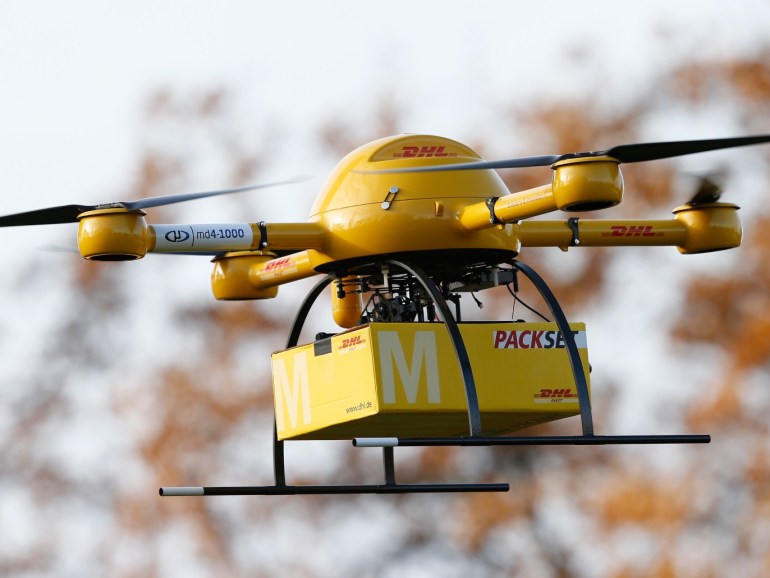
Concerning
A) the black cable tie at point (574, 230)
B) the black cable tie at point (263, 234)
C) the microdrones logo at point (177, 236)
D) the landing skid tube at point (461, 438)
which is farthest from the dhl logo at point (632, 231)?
the microdrones logo at point (177, 236)

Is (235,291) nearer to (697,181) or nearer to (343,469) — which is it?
(697,181)

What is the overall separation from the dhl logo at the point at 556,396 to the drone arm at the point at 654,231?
83 centimetres

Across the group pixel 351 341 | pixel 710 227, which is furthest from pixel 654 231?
pixel 351 341

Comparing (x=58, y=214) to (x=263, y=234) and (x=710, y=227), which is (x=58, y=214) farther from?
(x=710, y=227)

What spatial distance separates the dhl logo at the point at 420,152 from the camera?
9.10m

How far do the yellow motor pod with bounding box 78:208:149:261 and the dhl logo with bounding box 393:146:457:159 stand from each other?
1255mm

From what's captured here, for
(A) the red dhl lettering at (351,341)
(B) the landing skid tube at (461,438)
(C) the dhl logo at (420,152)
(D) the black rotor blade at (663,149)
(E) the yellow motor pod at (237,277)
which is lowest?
(B) the landing skid tube at (461,438)

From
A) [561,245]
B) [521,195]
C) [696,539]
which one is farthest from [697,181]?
[696,539]

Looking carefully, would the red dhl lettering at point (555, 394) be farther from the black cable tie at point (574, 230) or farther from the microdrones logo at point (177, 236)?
the microdrones logo at point (177, 236)

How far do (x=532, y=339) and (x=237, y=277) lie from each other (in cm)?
183

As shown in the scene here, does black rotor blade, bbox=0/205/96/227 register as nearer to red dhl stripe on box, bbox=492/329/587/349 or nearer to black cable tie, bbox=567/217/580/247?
red dhl stripe on box, bbox=492/329/587/349

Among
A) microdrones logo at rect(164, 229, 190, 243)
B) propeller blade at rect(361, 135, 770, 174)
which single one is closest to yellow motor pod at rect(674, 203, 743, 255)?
propeller blade at rect(361, 135, 770, 174)

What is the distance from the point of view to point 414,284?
30.7 feet

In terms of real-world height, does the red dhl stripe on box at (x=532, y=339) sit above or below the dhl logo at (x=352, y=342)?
below
